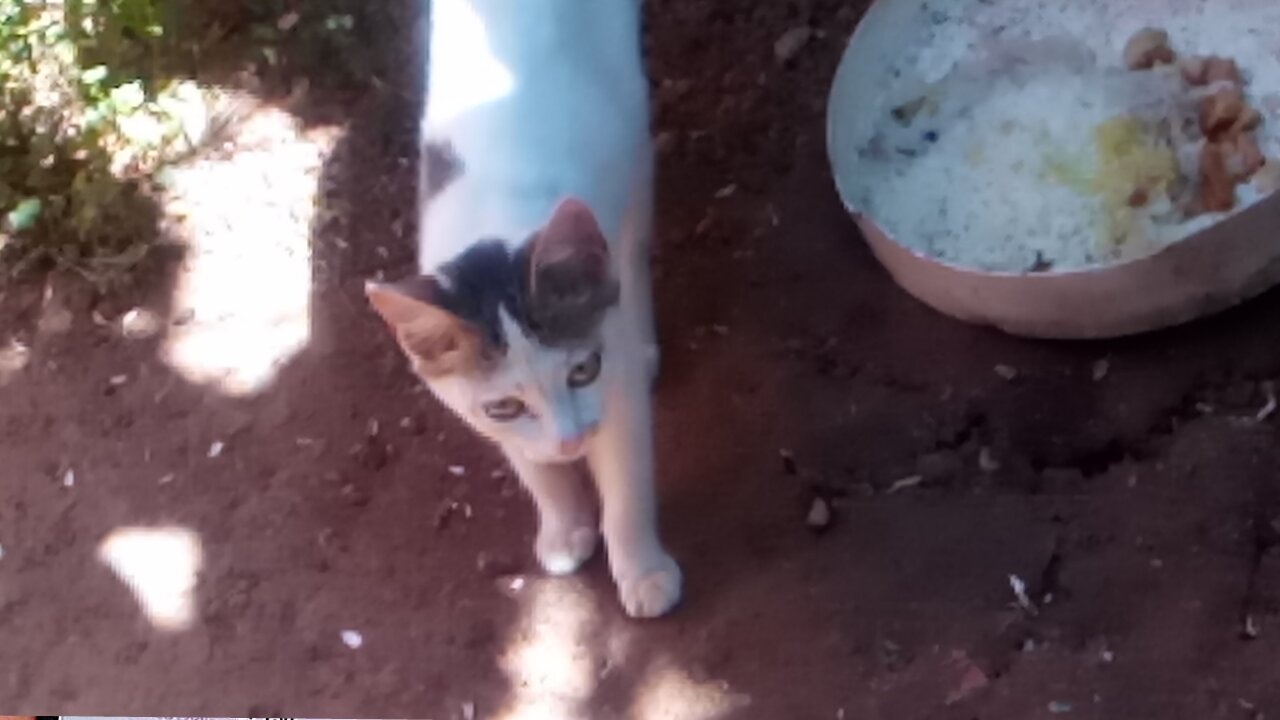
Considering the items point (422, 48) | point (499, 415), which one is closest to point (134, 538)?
point (499, 415)

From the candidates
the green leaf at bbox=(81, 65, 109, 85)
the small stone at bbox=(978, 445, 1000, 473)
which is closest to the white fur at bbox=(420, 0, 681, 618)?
the small stone at bbox=(978, 445, 1000, 473)

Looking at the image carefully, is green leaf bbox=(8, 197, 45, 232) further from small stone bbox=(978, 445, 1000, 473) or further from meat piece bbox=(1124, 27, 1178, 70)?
meat piece bbox=(1124, 27, 1178, 70)

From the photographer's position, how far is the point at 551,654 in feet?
6.19

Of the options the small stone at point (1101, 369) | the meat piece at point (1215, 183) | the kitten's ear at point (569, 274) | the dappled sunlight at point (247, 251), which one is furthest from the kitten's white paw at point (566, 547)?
the meat piece at point (1215, 183)

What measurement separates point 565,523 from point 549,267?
544mm

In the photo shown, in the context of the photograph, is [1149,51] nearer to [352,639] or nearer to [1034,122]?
[1034,122]

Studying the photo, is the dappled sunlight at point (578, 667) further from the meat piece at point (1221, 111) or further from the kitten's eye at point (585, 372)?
the meat piece at point (1221, 111)

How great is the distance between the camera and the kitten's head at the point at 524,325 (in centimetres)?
145

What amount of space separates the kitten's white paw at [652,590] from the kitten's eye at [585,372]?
0.38 m

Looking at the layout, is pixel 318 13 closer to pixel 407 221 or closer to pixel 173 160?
pixel 173 160

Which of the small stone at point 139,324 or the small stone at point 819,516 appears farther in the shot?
the small stone at point 139,324

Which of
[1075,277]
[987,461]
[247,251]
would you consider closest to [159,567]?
[247,251]

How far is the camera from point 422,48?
2609 millimetres

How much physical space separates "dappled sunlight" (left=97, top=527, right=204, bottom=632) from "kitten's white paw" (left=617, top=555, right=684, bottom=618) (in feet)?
1.99
